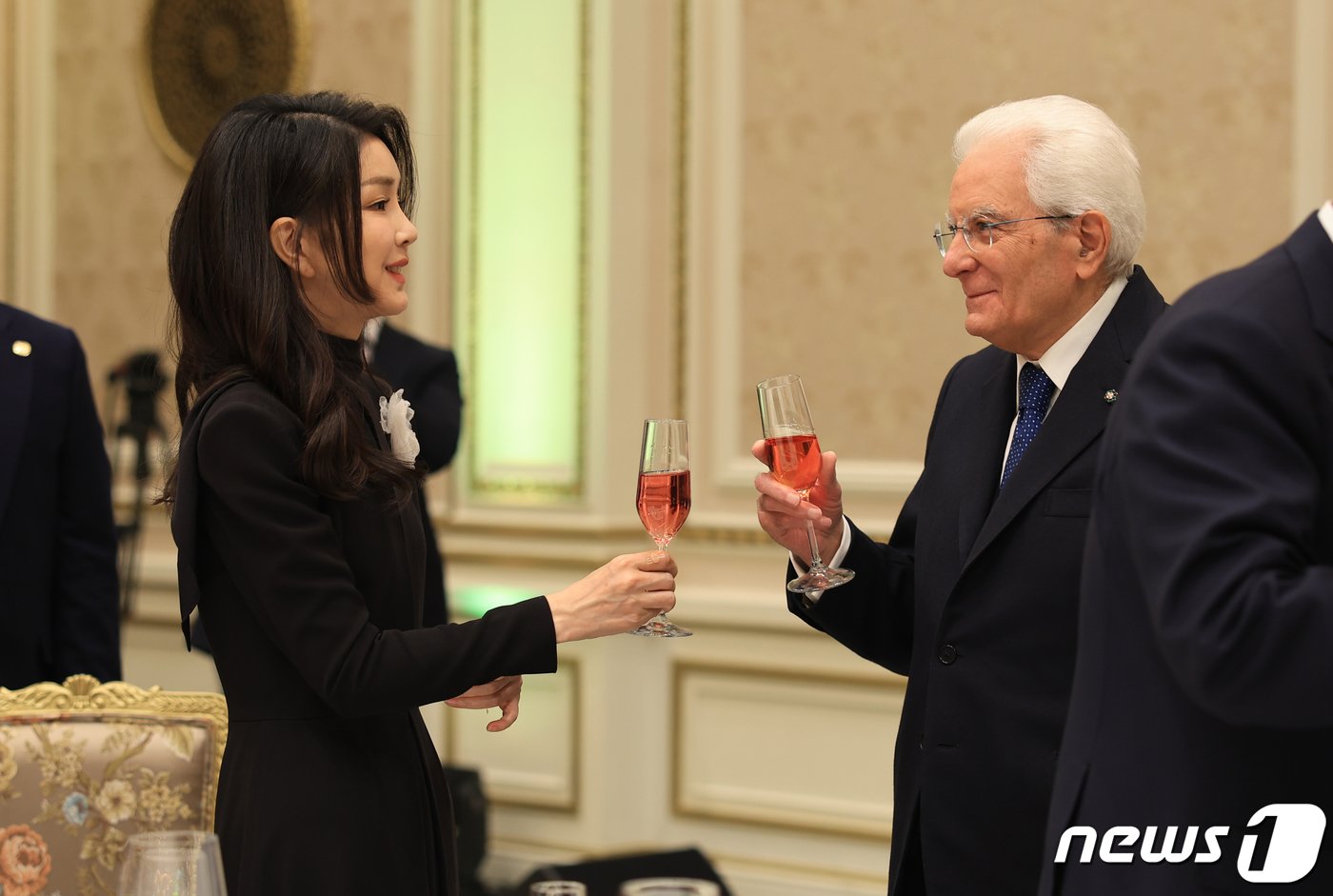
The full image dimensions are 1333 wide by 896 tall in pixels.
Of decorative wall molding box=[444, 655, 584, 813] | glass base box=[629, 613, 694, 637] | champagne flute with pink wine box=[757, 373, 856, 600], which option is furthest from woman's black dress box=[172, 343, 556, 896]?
decorative wall molding box=[444, 655, 584, 813]

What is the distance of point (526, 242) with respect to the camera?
15.5 feet

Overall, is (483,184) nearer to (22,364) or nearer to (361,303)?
(22,364)

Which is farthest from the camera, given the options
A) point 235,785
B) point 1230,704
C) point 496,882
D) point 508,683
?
point 496,882

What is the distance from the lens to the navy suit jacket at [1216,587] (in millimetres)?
1187

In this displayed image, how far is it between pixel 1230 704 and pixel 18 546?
2.30 m

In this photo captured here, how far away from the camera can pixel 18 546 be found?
276 cm

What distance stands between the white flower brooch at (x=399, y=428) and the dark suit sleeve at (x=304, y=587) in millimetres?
199

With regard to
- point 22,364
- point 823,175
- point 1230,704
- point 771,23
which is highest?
point 771,23

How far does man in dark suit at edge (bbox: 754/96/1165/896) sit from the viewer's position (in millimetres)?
1857

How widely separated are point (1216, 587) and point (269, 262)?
1.21 meters

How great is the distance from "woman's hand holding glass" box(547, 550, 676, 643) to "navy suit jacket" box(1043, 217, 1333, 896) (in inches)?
23.8

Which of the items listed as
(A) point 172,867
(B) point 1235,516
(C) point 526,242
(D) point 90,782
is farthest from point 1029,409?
(C) point 526,242

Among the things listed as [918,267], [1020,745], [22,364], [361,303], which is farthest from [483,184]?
[1020,745]

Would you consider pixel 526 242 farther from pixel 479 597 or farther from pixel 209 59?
pixel 209 59
